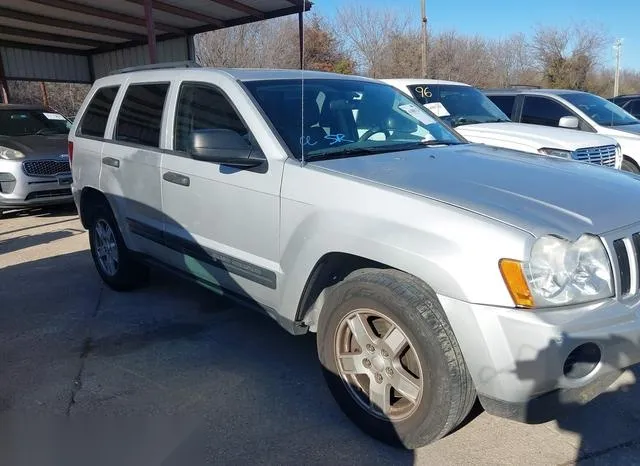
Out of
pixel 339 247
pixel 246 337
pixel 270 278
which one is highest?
pixel 339 247

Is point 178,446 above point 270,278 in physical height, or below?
below

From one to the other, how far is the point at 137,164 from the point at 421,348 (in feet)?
9.22

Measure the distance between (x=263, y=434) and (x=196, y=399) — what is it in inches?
22.1

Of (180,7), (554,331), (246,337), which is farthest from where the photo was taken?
(180,7)

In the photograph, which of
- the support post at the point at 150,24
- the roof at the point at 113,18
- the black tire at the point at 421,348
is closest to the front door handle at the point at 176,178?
the black tire at the point at 421,348

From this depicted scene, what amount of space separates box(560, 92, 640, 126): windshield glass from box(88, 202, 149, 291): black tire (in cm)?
710

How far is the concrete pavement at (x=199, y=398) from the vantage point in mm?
2801

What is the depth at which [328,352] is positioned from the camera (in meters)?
2.95

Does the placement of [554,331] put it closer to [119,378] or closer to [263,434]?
[263,434]

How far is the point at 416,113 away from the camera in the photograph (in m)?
4.17

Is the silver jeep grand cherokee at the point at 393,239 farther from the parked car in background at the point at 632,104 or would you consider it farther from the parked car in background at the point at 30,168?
the parked car in background at the point at 632,104

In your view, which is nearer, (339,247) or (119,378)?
(339,247)

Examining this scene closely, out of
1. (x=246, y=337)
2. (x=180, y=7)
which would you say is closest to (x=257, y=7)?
(x=180, y=7)

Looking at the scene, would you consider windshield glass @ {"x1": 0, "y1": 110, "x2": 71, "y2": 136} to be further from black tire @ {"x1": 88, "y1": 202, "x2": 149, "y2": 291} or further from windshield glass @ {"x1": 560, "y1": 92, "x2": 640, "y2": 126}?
windshield glass @ {"x1": 560, "y1": 92, "x2": 640, "y2": 126}
